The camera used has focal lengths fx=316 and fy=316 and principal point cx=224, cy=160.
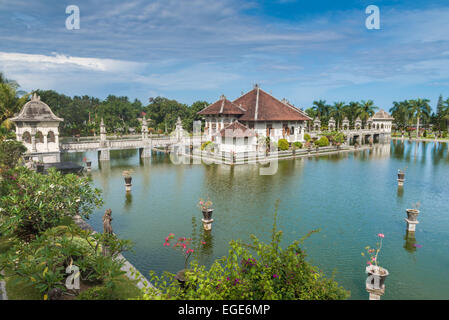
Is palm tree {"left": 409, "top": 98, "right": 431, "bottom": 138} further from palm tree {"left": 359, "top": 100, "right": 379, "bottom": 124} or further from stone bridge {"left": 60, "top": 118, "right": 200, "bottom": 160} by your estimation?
stone bridge {"left": 60, "top": 118, "right": 200, "bottom": 160}

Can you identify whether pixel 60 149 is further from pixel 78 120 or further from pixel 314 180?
pixel 78 120

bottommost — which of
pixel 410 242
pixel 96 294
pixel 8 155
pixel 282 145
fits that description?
pixel 410 242

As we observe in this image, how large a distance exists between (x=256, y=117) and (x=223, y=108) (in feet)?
15.5

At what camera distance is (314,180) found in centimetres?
2717

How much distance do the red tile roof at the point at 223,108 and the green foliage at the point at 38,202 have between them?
102ft

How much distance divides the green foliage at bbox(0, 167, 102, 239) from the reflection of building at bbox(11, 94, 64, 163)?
713 inches

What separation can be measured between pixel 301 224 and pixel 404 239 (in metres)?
4.78

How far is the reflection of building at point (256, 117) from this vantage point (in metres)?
43.4

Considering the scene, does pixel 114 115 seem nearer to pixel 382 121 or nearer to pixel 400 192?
pixel 382 121

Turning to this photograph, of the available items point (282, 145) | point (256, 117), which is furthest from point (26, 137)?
point (282, 145)

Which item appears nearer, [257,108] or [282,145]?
[282,145]

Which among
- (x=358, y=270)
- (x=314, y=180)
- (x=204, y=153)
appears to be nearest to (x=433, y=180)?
(x=314, y=180)

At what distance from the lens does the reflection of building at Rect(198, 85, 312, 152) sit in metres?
43.4

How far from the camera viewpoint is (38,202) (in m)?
11.7
